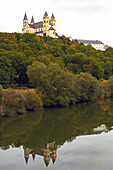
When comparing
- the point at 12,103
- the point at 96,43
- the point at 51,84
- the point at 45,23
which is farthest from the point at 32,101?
the point at 96,43

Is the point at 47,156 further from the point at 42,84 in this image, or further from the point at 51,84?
the point at 51,84

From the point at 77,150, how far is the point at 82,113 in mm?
14750

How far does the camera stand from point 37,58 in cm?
5175

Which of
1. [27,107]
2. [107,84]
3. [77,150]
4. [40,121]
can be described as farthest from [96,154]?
[107,84]

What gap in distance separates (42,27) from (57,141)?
255 ft

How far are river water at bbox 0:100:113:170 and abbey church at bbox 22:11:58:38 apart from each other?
6400 centimetres

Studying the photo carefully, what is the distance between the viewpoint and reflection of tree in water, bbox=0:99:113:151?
19.2 m

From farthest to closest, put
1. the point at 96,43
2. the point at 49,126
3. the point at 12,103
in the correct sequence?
the point at 96,43, the point at 12,103, the point at 49,126

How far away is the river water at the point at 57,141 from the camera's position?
1436 cm

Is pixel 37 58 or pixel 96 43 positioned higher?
pixel 96 43

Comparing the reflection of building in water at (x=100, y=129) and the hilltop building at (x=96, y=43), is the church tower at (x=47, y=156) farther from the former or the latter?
the hilltop building at (x=96, y=43)

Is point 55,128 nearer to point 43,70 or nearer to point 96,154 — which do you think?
point 96,154

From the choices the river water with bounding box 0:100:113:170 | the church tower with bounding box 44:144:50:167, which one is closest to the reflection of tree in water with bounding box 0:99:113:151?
the river water with bounding box 0:100:113:170

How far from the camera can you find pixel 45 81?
33875mm
